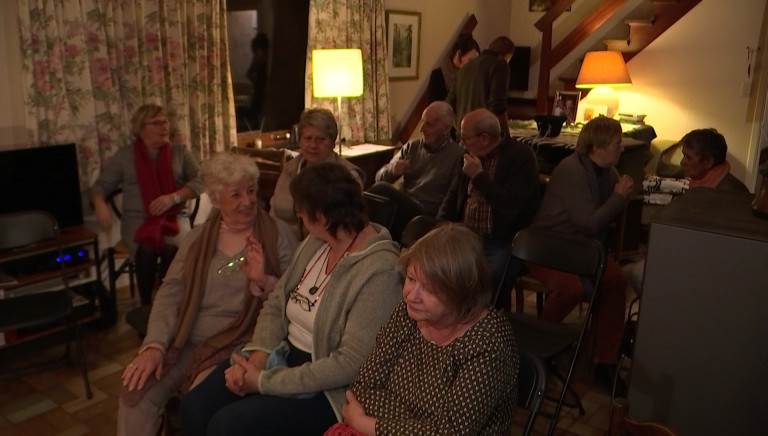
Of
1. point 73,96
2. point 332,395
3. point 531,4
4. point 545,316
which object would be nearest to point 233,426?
point 332,395

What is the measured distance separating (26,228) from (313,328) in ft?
5.93

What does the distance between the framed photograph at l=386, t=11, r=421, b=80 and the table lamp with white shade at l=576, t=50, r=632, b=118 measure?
163 cm

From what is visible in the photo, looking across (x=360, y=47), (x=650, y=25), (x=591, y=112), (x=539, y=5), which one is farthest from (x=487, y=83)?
(x=539, y=5)

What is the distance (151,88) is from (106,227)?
0.92 meters

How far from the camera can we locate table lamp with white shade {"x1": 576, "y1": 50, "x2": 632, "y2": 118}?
6141 millimetres

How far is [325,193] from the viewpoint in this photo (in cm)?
200

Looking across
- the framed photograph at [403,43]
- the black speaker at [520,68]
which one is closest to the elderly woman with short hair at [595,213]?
the framed photograph at [403,43]

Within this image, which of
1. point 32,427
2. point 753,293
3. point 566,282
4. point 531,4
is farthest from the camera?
point 531,4

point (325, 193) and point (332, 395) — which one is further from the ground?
point (325, 193)

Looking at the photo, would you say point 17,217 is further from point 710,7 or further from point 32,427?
point 710,7

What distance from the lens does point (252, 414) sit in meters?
1.81

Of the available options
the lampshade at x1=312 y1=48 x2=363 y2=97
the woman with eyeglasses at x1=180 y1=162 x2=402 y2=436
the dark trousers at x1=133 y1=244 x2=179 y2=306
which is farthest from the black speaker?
the woman with eyeglasses at x1=180 y1=162 x2=402 y2=436

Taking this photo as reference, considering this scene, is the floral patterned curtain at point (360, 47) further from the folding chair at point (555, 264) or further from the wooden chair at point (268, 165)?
the folding chair at point (555, 264)

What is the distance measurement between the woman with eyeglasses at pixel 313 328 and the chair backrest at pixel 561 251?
85 cm
